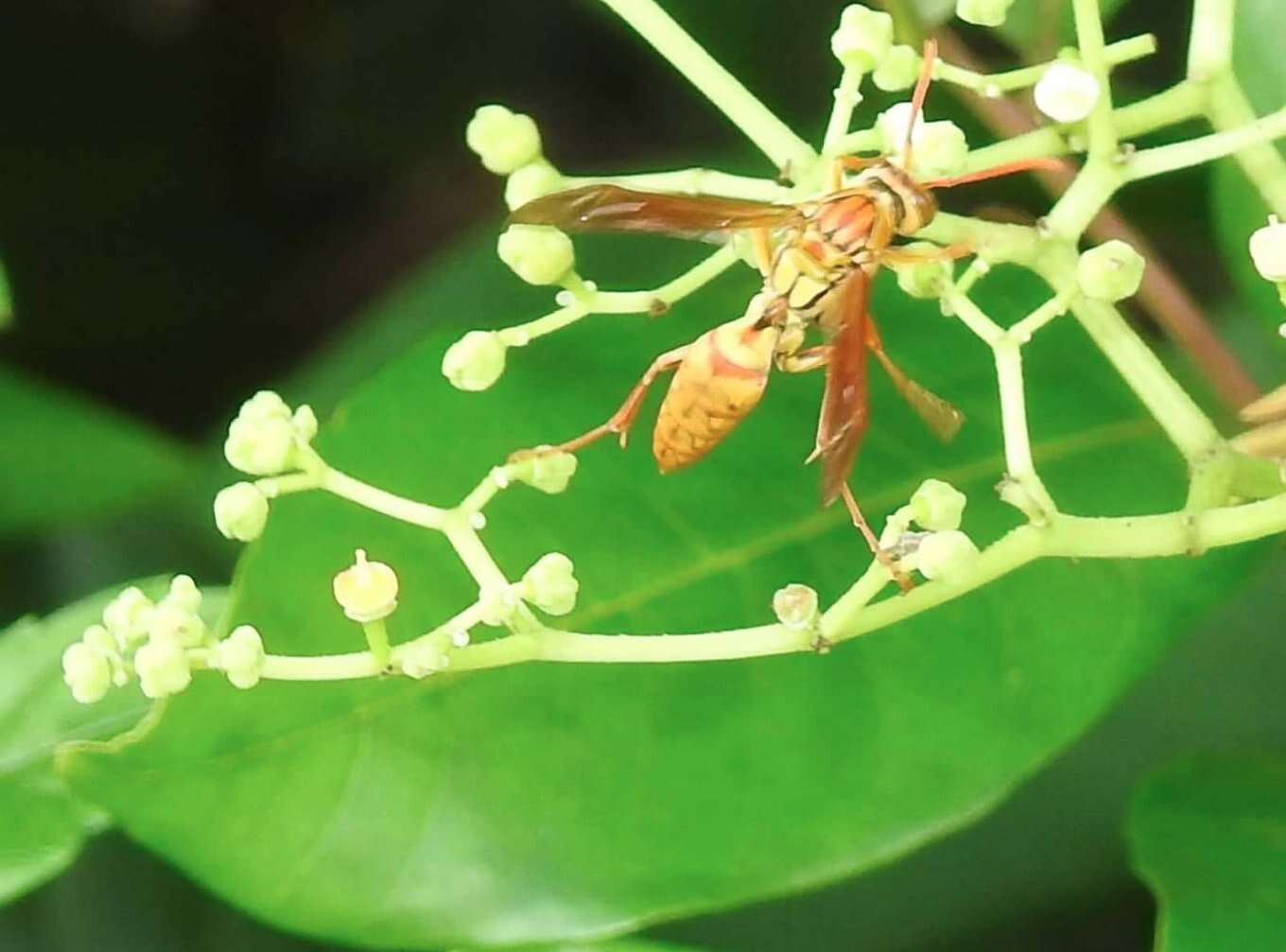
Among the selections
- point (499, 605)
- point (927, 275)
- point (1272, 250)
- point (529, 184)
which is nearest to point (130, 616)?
point (499, 605)

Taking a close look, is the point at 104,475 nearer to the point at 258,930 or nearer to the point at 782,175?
the point at 258,930

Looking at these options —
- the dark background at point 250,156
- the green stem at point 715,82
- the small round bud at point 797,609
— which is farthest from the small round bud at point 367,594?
the dark background at point 250,156

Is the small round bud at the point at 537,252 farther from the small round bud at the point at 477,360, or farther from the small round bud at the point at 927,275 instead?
the small round bud at the point at 927,275

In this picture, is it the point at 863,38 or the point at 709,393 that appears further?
the point at 709,393

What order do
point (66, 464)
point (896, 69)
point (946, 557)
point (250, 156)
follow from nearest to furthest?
point (946, 557) < point (896, 69) < point (66, 464) < point (250, 156)

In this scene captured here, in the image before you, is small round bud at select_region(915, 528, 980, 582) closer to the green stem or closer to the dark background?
the green stem

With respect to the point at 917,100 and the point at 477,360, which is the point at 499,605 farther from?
the point at 917,100

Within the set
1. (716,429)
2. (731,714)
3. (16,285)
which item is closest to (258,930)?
(731,714)

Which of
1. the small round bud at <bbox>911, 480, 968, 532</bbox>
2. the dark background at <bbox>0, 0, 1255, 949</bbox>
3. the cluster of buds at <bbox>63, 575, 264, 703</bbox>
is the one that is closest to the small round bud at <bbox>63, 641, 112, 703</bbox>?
the cluster of buds at <bbox>63, 575, 264, 703</bbox>
